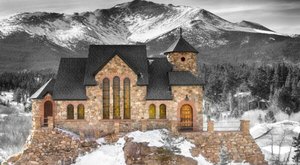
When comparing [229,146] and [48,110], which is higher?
[48,110]

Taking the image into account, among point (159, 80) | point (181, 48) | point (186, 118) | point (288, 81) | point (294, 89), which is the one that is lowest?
point (186, 118)

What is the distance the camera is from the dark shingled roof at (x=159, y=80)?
171 feet

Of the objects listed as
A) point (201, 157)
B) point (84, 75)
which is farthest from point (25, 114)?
point (201, 157)

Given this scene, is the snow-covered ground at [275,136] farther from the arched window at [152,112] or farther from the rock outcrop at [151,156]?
the rock outcrop at [151,156]

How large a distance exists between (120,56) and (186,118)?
29.5 feet

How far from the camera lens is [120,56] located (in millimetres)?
51938


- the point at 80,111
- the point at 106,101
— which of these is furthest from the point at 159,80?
the point at 80,111

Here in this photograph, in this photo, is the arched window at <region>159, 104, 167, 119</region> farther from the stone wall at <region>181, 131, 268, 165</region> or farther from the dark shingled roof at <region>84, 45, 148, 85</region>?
the stone wall at <region>181, 131, 268, 165</region>

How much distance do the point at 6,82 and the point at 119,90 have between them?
137345mm

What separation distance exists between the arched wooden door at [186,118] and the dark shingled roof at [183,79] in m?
2.46

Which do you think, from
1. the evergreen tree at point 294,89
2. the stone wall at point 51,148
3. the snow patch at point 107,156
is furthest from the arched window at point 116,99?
the evergreen tree at point 294,89

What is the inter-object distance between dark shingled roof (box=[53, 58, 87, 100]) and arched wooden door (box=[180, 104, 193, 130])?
32.2 ft

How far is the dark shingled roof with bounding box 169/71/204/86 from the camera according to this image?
170 ft

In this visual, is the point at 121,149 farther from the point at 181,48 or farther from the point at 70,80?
the point at 181,48
